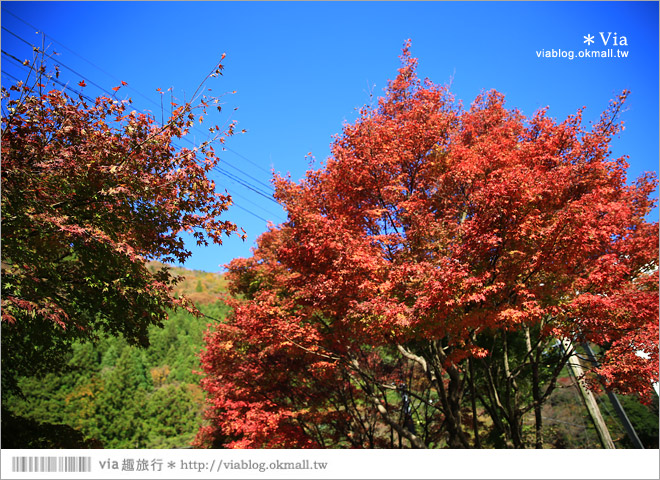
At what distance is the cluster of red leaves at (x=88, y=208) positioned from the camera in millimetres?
4223

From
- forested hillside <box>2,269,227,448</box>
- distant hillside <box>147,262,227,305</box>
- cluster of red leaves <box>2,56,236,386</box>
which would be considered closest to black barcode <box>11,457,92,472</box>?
cluster of red leaves <box>2,56,236,386</box>

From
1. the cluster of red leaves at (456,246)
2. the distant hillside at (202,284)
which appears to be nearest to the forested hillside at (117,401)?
the cluster of red leaves at (456,246)

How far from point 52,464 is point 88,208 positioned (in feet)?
9.94

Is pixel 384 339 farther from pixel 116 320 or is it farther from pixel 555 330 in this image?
pixel 116 320

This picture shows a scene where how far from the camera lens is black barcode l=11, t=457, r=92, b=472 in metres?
4.38

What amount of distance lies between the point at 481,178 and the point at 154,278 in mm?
5997

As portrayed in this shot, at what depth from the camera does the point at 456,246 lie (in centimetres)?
629

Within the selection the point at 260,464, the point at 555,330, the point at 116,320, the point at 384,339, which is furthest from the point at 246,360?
the point at 555,330

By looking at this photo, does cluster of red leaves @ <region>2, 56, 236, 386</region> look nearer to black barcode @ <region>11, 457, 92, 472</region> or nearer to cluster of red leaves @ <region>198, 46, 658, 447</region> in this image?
black barcode @ <region>11, 457, 92, 472</region>

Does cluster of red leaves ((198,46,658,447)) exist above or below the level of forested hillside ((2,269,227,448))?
above

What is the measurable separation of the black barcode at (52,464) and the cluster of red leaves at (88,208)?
1.48m

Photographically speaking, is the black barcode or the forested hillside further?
the forested hillside

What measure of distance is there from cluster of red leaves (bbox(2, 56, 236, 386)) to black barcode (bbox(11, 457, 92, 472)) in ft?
4.86

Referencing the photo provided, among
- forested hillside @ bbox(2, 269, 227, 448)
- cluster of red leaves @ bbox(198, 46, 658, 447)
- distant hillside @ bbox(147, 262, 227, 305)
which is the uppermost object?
distant hillside @ bbox(147, 262, 227, 305)
